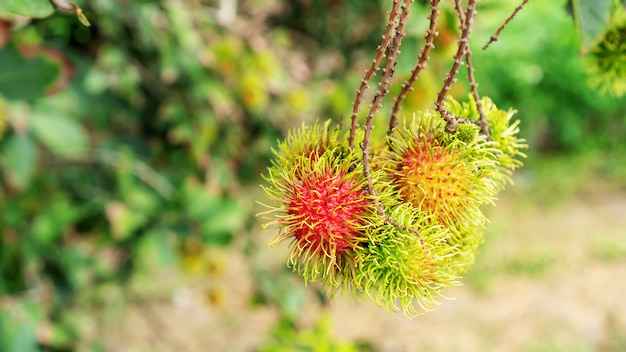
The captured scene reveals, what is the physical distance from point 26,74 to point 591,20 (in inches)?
32.9

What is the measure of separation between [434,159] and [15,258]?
1.39 meters

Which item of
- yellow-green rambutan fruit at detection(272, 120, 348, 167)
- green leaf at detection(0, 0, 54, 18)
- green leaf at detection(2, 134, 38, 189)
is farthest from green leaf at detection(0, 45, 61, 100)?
yellow-green rambutan fruit at detection(272, 120, 348, 167)

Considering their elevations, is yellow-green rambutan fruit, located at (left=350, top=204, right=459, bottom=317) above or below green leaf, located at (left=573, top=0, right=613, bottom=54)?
below

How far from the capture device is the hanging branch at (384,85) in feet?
1.14

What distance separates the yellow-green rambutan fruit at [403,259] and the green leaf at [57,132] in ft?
3.56

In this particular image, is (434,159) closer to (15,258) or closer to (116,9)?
(116,9)

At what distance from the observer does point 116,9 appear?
4.27 ft

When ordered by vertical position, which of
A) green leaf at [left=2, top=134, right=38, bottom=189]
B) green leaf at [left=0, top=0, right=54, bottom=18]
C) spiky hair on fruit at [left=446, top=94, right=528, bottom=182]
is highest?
spiky hair on fruit at [left=446, top=94, right=528, bottom=182]

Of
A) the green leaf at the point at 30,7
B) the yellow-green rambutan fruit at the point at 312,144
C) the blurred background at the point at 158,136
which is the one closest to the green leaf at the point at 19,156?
the blurred background at the point at 158,136

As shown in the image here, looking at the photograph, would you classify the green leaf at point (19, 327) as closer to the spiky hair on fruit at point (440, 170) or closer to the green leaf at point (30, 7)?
the green leaf at point (30, 7)

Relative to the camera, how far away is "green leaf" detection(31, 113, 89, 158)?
51.9 inches

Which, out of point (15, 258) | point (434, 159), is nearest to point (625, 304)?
point (15, 258)

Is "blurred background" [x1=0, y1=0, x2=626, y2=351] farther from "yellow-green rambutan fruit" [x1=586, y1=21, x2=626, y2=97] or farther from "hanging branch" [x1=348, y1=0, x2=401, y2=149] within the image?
"hanging branch" [x1=348, y1=0, x2=401, y2=149]

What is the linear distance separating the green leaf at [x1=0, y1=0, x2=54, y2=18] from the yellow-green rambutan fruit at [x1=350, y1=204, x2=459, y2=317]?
313 millimetres
